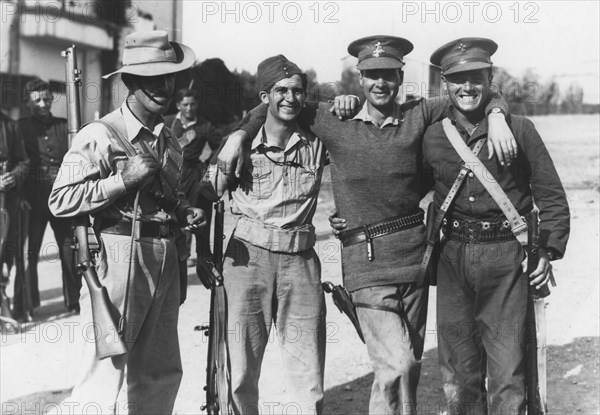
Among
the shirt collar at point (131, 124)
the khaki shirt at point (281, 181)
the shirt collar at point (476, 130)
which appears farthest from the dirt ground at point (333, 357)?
the shirt collar at point (131, 124)

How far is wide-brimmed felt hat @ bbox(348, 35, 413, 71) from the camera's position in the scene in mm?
4055

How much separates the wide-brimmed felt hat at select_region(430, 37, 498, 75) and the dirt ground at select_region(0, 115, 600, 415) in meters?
1.99

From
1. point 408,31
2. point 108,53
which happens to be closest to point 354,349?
point 408,31

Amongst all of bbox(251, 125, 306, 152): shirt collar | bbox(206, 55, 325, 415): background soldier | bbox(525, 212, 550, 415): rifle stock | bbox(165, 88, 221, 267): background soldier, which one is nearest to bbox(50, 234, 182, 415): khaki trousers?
bbox(206, 55, 325, 415): background soldier

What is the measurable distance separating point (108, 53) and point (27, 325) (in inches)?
358

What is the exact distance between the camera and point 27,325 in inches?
283

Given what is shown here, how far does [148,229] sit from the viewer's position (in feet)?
12.8

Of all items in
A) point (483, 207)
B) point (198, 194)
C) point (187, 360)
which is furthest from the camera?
point (187, 360)

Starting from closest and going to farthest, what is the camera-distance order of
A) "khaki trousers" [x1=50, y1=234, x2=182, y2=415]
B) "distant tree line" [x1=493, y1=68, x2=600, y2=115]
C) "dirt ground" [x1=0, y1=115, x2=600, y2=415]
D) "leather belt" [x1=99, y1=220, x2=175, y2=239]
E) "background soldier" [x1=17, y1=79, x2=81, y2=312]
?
"khaki trousers" [x1=50, y1=234, x2=182, y2=415] < "leather belt" [x1=99, y1=220, x2=175, y2=239] < "dirt ground" [x1=0, y1=115, x2=600, y2=415] < "background soldier" [x1=17, y1=79, x2=81, y2=312] < "distant tree line" [x1=493, y1=68, x2=600, y2=115]

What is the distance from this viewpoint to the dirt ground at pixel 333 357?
5.20 metres

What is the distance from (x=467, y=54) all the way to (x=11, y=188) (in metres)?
5.20

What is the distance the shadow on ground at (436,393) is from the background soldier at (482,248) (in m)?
0.81

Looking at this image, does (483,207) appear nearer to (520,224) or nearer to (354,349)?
(520,224)

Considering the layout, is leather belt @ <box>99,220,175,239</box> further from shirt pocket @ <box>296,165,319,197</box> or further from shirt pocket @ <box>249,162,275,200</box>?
shirt pocket @ <box>296,165,319,197</box>
